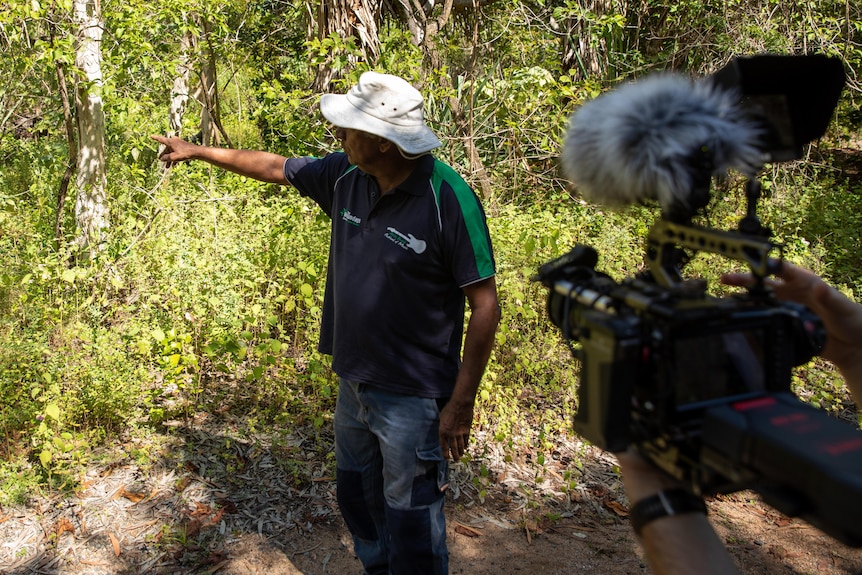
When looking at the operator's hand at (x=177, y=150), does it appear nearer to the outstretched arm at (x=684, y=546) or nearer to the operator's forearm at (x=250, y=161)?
the operator's forearm at (x=250, y=161)

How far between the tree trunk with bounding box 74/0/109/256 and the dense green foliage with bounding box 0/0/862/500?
0.40 ft

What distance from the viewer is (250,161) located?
10.7 feet

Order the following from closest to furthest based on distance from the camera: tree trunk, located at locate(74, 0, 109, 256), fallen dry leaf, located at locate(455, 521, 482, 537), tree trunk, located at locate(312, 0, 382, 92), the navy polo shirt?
the navy polo shirt < fallen dry leaf, located at locate(455, 521, 482, 537) < tree trunk, located at locate(74, 0, 109, 256) < tree trunk, located at locate(312, 0, 382, 92)

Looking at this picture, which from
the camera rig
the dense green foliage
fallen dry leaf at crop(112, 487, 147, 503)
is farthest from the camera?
the dense green foliage

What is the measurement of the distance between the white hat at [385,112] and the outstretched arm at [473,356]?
0.56 meters

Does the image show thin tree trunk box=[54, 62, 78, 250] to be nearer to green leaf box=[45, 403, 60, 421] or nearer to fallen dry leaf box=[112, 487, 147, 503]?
green leaf box=[45, 403, 60, 421]

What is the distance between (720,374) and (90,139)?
513 centimetres

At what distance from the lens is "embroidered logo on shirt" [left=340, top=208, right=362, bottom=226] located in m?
2.84

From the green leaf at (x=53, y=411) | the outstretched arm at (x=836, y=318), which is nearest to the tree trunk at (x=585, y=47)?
the green leaf at (x=53, y=411)

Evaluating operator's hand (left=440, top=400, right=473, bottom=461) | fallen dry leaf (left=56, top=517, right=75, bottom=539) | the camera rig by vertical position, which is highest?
the camera rig

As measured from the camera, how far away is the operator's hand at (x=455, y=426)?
271cm

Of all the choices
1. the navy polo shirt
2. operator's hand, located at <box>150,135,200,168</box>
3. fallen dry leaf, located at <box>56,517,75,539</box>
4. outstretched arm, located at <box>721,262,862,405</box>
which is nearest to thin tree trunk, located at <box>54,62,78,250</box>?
fallen dry leaf, located at <box>56,517,75,539</box>

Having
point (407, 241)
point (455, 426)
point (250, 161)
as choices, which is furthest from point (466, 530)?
point (250, 161)

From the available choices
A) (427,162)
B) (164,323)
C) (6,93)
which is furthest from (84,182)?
(427,162)
